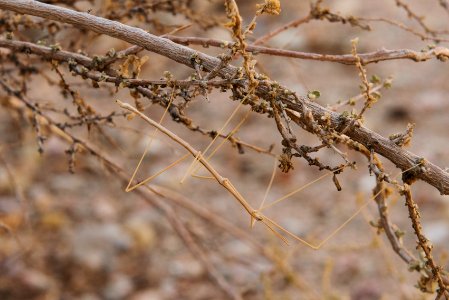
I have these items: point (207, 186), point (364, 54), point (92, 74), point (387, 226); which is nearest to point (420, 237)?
Result: point (387, 226)

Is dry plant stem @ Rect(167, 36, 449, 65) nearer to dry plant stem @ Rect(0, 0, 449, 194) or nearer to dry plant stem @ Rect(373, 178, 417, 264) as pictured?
dry plant stem @ Rect(0, 0, 449, 194)

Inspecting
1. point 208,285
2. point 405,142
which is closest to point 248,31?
point 405,142

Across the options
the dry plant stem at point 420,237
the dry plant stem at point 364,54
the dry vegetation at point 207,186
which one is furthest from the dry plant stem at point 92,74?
the dry plant stem at point 420,237

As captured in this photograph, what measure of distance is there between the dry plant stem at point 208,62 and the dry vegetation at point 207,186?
0.09 m

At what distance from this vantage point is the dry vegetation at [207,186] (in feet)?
5.89

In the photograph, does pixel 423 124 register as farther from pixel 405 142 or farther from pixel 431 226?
pixel 405 142

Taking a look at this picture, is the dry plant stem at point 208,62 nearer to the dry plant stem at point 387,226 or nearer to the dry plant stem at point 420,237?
the dry plant stem at point 420,237

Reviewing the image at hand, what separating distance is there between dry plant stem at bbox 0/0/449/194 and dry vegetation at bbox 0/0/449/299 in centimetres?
9

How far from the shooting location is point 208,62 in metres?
1.20

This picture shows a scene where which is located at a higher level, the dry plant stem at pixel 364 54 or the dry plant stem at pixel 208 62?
the dry plant stem at pixel 364 54

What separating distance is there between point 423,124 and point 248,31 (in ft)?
9.04

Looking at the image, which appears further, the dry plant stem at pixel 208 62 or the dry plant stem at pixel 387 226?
the dry plant stem at pixel 387 226

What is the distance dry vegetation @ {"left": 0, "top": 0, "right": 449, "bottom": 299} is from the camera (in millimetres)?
1794

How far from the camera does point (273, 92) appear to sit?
1163mm
